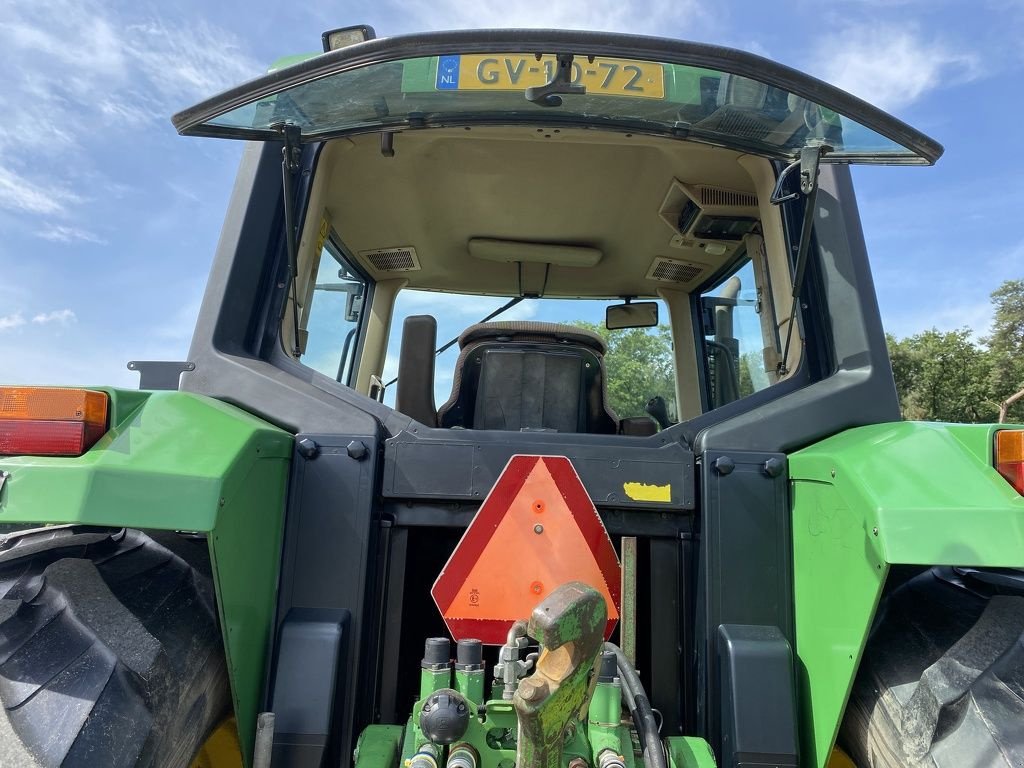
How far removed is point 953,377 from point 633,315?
2805cm

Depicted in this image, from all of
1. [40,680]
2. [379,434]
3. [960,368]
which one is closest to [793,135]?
[379,434]

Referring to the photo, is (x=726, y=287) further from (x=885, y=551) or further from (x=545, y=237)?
(x=885, y=551)

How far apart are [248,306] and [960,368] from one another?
30.9 metres

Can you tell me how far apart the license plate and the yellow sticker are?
3.24 feet

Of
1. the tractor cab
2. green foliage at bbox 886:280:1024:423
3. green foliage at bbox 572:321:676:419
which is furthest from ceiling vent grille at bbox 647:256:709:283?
green foliage at bbox 886:280:1024:423

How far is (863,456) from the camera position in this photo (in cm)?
157

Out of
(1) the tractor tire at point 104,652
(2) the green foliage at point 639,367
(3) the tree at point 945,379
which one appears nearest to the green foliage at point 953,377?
(3) the tree at point 945,379

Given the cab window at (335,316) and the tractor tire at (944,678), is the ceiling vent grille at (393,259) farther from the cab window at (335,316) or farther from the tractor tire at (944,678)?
the tractor tire at (944,678)

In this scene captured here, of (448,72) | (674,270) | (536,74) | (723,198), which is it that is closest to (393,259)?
(674,270)

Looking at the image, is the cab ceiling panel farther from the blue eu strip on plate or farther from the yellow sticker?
the yellow sticker

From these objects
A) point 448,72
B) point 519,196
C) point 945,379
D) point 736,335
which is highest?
point 945,379

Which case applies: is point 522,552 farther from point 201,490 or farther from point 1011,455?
point 1011,455

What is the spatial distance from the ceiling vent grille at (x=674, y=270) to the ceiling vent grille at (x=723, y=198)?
0.70 m

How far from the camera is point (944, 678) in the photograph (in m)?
1.41
